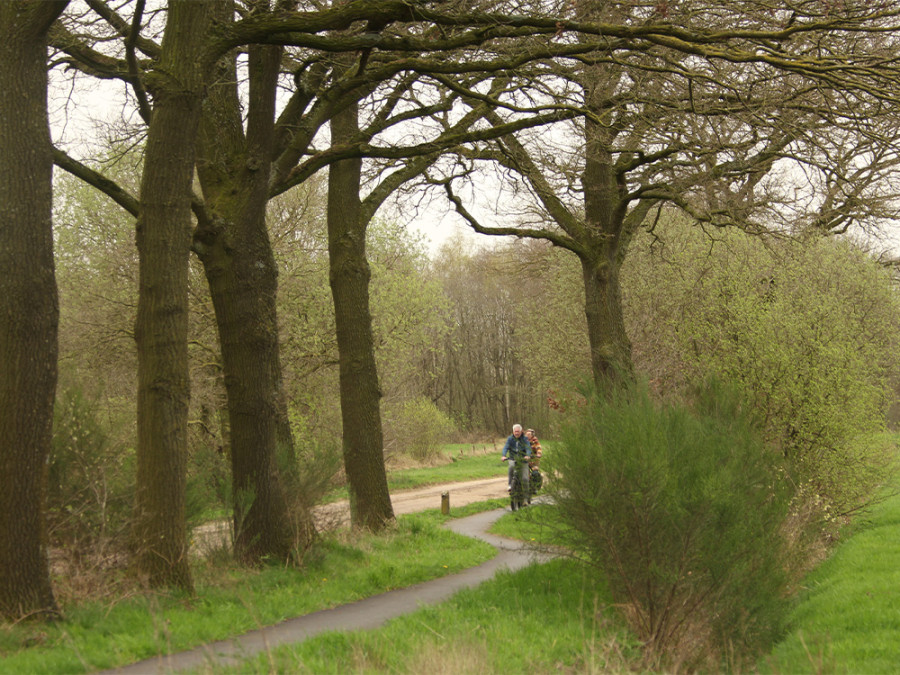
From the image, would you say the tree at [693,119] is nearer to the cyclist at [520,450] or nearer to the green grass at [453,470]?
the cyclist at [520,450]

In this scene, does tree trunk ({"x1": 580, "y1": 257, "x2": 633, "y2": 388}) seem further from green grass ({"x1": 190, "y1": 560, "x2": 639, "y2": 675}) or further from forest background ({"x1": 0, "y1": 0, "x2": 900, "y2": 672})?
green grass ({"x1": 190, "y1": 560, "x2": 639, "y2": 675})

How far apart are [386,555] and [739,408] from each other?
18.6 feet

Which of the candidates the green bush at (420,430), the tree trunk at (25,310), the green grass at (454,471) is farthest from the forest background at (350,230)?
the green bush at (420,430)

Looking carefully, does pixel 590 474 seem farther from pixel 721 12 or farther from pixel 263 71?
pixel 263 71

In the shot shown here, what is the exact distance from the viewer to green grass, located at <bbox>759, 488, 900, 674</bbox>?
8047 millimetres

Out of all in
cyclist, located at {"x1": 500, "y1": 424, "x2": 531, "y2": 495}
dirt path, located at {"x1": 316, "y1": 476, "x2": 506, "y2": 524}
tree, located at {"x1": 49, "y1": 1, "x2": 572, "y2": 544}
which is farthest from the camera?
dirt path, located at {"x1": 316, "y1": 476, "x2": 506, "y2": 524}

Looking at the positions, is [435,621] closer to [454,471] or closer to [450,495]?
[450,495]

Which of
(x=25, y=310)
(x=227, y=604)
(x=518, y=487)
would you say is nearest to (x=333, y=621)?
(x=227, y=604)

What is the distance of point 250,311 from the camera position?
10633mm

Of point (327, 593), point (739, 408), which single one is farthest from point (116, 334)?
point (739, 408)

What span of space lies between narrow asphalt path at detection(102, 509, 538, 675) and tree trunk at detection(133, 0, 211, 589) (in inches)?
54.7

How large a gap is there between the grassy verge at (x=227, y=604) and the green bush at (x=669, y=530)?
3078mm

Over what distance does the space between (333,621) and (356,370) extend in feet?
20.0

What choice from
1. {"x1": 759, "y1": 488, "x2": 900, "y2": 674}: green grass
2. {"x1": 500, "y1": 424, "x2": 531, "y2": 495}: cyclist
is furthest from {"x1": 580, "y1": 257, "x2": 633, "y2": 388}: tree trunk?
{"x1": 759, "y1": 488, "x2": 900, "y2": 674}: green grass
